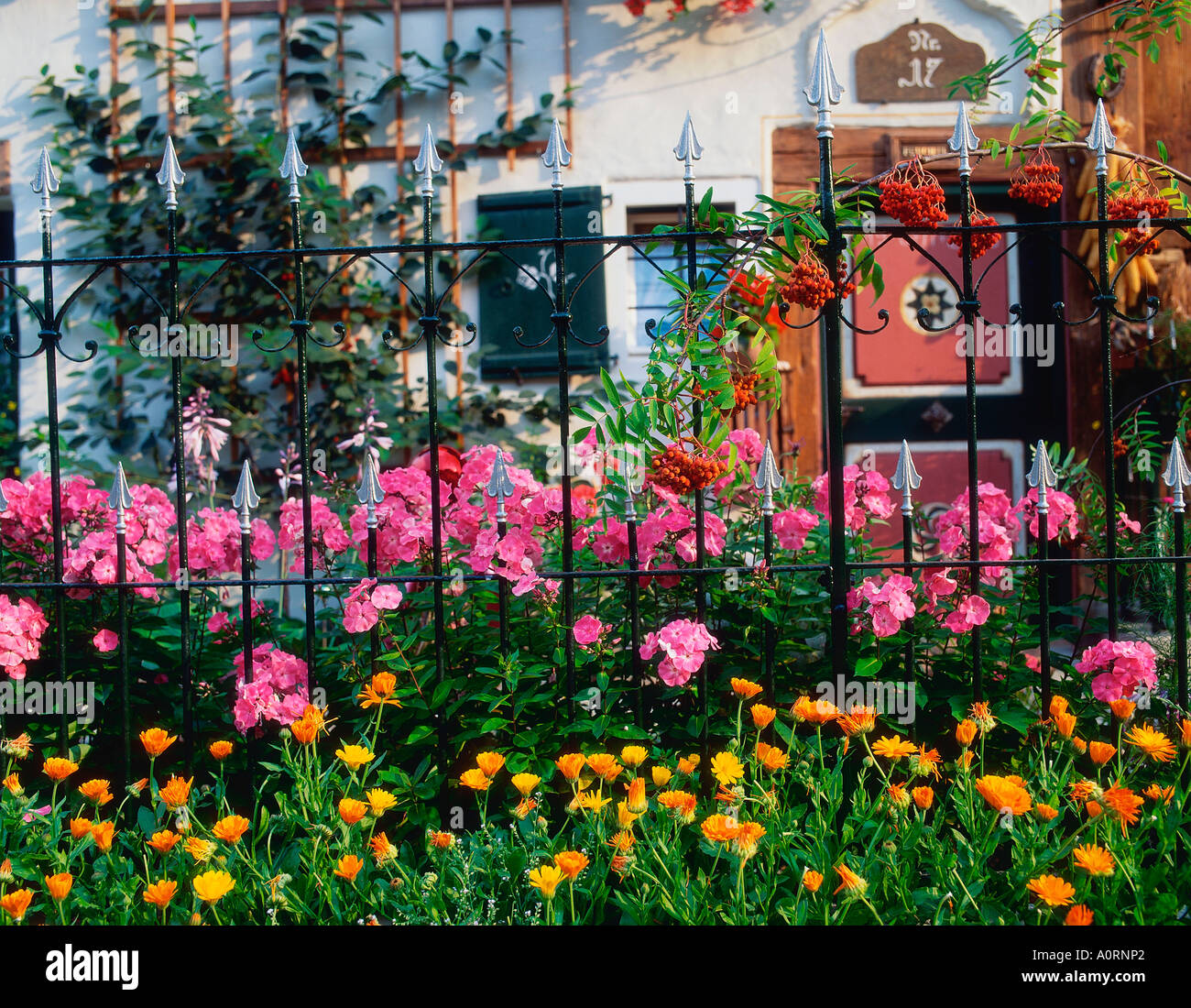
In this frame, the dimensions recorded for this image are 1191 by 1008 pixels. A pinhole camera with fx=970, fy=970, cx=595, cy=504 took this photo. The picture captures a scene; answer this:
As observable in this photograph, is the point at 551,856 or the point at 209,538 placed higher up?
the point at 209,538

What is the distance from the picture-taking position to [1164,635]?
294cm

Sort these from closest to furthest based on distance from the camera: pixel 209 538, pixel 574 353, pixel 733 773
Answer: pixel 733 773 < pixel 209 538 < pixel 574 353

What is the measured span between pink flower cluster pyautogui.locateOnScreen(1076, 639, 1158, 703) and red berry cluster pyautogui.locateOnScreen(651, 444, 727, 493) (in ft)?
3.00

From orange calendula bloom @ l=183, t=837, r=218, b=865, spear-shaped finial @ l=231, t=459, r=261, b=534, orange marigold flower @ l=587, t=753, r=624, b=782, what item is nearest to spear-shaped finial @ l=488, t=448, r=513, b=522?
spear-shaped finial @ l=231, t=459, r=261, b=534

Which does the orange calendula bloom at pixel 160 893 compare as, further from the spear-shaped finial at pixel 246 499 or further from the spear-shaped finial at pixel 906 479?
the spear-shaped finial at pixel 906 479

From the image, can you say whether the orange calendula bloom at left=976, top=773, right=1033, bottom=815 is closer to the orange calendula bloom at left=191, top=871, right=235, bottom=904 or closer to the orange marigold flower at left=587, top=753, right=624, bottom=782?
the orange marigold flower at left=587, top=753, right=624, bottom=782

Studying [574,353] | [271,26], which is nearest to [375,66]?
[271,26]

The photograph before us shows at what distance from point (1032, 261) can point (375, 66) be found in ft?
11.8

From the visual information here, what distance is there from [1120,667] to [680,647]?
36.3 inches

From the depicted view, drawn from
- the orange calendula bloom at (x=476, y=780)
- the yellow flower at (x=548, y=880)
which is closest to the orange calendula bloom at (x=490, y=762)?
the orange calendula bloom at (x=476, y=780)

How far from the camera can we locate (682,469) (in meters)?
1.87

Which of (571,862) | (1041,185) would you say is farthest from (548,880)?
(1041,185)

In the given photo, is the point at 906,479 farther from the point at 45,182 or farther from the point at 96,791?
the point at 45,182
